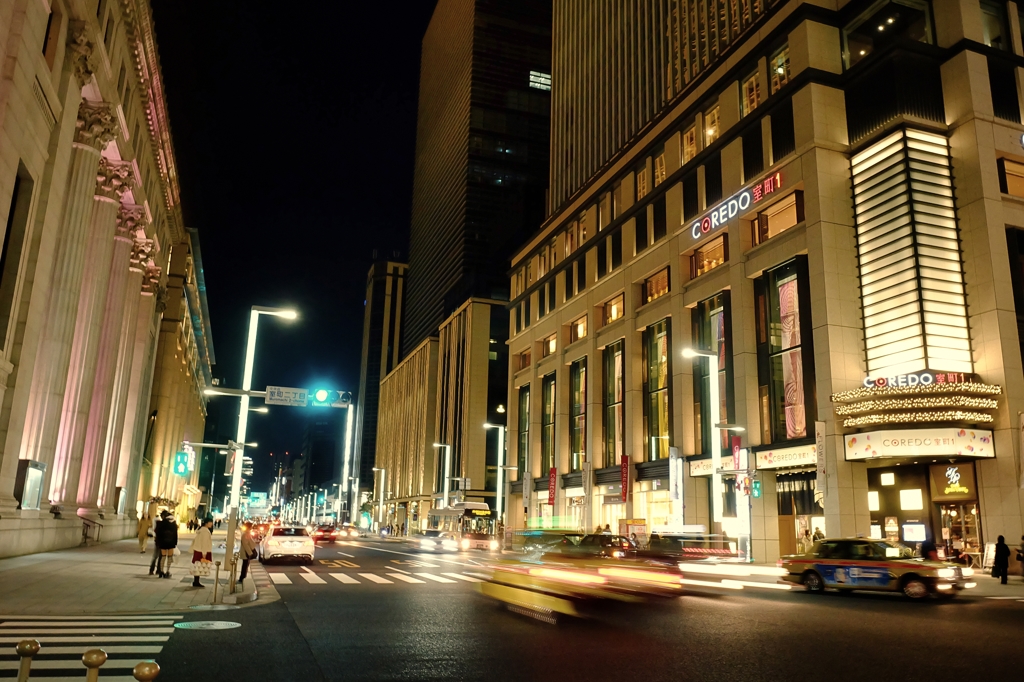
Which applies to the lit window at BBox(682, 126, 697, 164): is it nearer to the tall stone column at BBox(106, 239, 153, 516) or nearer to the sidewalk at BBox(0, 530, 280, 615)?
the tall stone column at BBox(106, 239, 153, 516)

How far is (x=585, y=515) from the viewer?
5225 centimetres

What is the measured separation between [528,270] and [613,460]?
25.4 metres

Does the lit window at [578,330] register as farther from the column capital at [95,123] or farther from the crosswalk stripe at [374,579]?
the column capital at [95,123]

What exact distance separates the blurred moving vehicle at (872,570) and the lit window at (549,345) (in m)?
41.3

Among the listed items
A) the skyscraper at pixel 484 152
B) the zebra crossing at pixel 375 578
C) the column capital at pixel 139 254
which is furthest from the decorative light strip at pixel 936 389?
the skyscraper at pixel 484 152

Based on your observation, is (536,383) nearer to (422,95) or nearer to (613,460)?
(613,460)

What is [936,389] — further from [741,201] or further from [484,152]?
[484,152]

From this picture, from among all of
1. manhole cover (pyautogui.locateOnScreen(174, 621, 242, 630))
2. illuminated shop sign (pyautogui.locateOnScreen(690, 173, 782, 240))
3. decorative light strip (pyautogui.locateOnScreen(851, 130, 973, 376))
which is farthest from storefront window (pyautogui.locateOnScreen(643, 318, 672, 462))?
manhole cover (pyautogui.locateOnScreen(174, 621, 242, 630))

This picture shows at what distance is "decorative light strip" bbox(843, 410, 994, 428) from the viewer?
27.2 metres

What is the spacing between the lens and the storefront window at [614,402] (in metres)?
51.0

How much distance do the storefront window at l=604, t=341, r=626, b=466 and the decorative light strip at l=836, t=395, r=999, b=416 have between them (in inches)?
846

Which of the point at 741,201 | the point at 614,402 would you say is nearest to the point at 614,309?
the point at 614,402

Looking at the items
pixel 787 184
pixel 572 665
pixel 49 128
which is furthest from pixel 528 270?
pixel 572 665

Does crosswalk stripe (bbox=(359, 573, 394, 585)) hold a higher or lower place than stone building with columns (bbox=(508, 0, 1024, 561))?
lower
